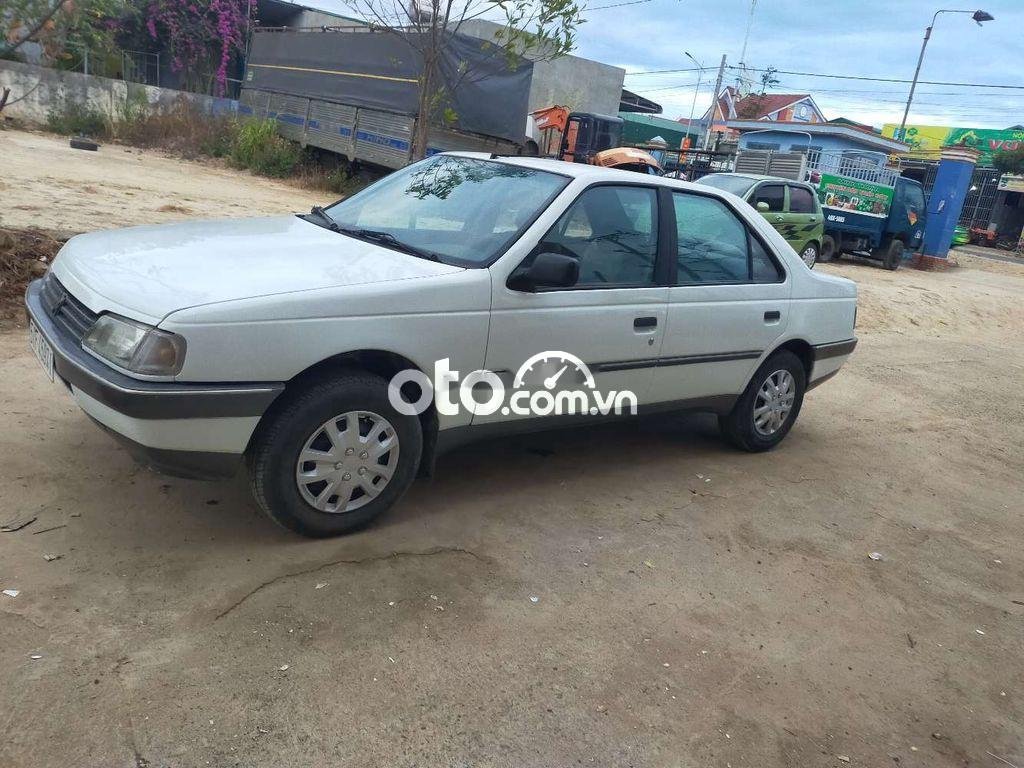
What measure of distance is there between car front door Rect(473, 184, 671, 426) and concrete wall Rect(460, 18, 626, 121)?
25.2 m

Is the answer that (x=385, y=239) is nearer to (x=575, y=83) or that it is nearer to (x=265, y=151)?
(x=265, y=151)

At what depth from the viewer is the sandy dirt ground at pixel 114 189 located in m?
9.45

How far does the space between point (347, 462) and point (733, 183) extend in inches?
483

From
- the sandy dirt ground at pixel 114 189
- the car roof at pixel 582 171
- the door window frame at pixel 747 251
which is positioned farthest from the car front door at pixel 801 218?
the car roof at pixel 582 171

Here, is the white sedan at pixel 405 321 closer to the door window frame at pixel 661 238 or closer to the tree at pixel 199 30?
the door window frame at pixel 661 238

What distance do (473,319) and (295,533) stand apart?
1.15m

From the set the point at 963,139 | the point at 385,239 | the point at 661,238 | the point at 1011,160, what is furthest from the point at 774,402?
the point at 963,139

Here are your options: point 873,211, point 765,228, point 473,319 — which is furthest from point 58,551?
point 873,211

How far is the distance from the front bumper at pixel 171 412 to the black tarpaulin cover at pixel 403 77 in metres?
11.1

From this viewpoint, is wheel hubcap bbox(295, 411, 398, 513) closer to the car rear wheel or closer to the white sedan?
the white sedan

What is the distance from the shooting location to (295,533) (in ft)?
11.3

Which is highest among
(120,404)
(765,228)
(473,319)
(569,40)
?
(569,40)

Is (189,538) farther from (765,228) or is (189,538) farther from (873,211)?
(873,211)

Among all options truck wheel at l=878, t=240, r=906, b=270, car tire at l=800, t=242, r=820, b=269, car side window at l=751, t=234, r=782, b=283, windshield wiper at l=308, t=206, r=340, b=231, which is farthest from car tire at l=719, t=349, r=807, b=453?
truck wheel at l=878, t=240, r=906, b=270
